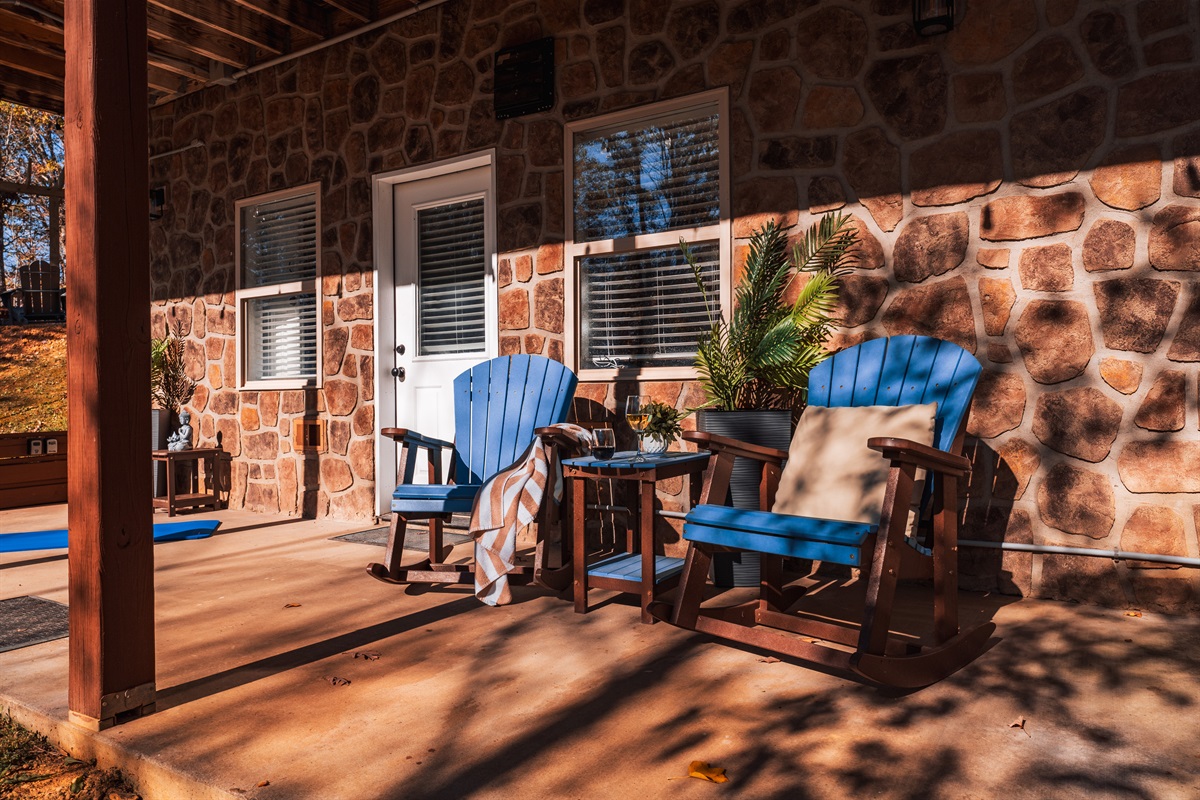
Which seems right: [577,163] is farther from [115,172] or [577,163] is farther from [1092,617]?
[1092,617]

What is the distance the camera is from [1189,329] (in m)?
2.82

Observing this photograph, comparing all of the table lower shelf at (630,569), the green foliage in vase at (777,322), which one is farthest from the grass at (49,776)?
the green foliage in vase at (777,322)

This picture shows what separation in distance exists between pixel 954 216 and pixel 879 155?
0.40m

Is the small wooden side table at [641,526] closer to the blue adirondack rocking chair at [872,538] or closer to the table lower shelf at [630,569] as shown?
the table lower shelf at [630,569]

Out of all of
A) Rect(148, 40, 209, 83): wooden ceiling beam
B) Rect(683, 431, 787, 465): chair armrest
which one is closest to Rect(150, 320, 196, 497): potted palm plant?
Rect(148, 40, 209, 83): wooden ceiling beam

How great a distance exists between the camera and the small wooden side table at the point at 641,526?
9.39ft

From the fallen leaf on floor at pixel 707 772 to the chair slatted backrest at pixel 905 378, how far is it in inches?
55.4

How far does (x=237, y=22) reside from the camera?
5.07 m

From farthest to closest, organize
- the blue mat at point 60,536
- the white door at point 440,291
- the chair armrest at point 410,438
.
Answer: the white door at point 440,291 → the blue mat at point 60,536 → the chair armrest at point 410,438

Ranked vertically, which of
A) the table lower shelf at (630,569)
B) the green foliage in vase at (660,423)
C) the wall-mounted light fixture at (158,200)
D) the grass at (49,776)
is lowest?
the grass at (49,776)

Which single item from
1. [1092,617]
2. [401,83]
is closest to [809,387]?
[1092,617]

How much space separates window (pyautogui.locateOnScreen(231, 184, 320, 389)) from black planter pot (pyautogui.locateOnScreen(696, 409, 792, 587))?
123 inches

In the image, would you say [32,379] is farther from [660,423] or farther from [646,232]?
[660,423]

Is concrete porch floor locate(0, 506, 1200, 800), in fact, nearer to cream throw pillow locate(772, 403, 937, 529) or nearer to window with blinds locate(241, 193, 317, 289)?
cream throw pillow locate(772, 403, 937, 529)
